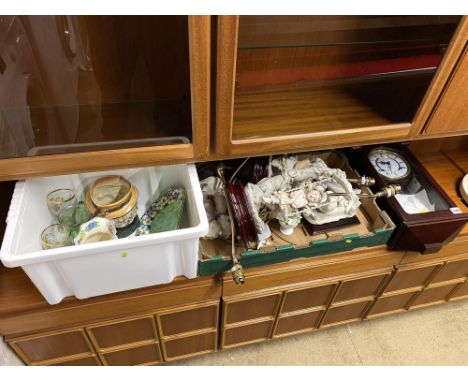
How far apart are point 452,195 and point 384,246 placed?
11.8 inches

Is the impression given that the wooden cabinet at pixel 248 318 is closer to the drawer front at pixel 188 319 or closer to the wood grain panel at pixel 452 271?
the drawer front at pixel 188 319

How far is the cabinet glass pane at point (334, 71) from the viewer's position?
0.70 metres

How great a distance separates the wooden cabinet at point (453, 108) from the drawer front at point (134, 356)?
0.98 metres

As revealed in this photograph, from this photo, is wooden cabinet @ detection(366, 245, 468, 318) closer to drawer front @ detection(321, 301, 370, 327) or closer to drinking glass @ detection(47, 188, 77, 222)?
drawer front @ detection(321, 301, 370, 327)

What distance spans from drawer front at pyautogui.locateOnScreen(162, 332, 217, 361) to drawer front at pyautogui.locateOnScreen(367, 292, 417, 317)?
23.2 inches

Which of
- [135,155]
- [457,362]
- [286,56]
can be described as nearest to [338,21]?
[286,56]

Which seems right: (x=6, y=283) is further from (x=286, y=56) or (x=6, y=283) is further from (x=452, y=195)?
(x=452, y=195)

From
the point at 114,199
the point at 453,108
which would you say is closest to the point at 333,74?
the point at 453,108

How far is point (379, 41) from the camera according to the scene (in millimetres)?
777

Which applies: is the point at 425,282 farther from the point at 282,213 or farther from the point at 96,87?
the point at 96,87

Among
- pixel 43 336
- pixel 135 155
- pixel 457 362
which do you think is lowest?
pixel 457 362

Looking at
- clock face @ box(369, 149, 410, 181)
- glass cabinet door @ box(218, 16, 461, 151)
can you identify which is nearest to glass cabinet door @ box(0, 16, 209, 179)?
glass cabinet door @ box(218, 16, 461, 151)

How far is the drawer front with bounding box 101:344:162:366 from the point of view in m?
1.07

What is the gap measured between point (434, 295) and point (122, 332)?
1.13 meters
